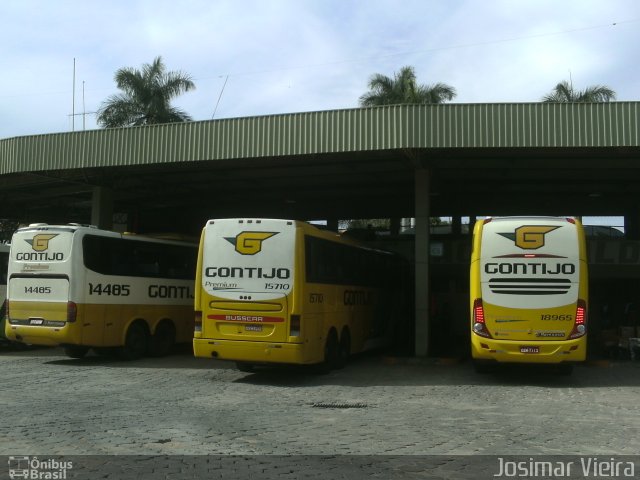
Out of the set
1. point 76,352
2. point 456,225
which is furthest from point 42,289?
point 456,225

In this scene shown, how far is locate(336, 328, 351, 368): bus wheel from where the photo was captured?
15.4 meters

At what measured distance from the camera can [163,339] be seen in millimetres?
18000

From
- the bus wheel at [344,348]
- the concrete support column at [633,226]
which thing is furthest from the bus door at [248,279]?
the concrete support column at [633,226]

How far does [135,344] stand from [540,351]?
10.0 metres

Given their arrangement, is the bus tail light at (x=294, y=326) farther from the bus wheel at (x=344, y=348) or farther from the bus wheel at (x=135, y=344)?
the bus wheel at (x=135, y=344)

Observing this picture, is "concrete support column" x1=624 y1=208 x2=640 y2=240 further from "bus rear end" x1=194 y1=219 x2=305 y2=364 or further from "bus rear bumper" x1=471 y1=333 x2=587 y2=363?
"bus rear end" x1=194 y1=219 x2=305 y2=364

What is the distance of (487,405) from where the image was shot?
420 inches

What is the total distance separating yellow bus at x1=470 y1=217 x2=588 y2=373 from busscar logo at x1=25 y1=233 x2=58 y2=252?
9.77 meters

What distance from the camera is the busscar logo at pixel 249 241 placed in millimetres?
13195

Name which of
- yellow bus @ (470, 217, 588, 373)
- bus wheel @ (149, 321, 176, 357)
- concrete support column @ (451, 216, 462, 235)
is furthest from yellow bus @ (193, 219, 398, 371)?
concrete support column @ (451, 216, 462, 235)

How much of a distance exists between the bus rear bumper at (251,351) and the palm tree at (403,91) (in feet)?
105

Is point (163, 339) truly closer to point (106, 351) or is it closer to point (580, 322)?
point (106, 351)

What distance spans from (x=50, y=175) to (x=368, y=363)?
1180cm

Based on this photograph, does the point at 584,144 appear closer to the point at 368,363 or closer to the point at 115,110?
the point at 368,363
